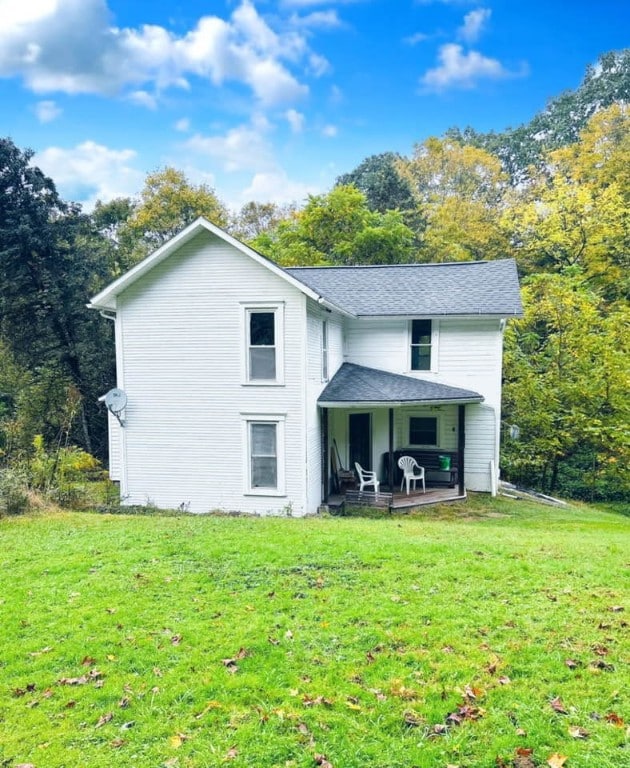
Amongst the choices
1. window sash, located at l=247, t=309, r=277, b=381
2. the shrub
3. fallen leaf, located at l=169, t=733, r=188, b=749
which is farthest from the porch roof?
fallen leaf, located at l=169, t=733, r=188, b=749

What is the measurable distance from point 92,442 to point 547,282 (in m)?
21.5

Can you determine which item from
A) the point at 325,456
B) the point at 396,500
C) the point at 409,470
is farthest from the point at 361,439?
the point at 396,500

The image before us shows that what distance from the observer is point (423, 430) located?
1697 cm

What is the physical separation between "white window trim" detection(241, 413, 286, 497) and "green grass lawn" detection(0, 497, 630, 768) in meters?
4.60

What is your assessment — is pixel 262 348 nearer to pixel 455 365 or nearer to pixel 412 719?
pixel 455 365

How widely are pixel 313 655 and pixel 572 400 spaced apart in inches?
647

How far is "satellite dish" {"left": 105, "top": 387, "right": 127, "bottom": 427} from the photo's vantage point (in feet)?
43.4

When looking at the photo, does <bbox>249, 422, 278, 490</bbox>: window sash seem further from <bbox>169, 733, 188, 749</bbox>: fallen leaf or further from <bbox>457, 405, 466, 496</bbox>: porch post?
<bbox>169, 733, 188, 749</bbox>: fallen leaf

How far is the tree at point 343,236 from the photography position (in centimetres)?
2772

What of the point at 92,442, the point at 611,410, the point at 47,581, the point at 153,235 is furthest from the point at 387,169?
the point at 47,581

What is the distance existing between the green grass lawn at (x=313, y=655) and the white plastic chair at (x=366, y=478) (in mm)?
5798

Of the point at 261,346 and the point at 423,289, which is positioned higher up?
the point at 423,289

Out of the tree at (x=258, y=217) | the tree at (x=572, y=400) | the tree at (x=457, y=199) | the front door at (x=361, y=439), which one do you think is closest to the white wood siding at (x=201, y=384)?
the front door at (x=361, y=439)

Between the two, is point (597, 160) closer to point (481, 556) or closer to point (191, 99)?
point (191, 99)
